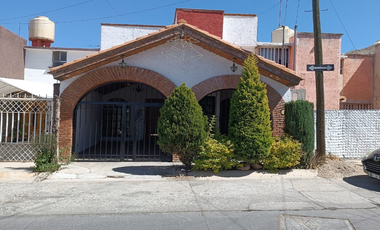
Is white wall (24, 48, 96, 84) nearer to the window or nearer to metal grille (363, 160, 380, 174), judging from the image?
the window

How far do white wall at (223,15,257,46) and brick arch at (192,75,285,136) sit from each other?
6541mm

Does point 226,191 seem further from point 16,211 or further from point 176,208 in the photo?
point 16,211

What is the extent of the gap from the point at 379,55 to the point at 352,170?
10.7 m

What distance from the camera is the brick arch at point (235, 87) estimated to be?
9805 millimetres

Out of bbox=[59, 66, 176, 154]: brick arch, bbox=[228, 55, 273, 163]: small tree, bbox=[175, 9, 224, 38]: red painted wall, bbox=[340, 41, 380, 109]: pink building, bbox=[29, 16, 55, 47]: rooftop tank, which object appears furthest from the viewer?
bbox=[29, 16, 55, 47]: rooftop tank

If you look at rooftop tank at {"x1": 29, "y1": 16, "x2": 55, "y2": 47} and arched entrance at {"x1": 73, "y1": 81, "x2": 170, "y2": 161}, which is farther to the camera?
rooftop tank at {"x1": 29, "y1": 16, "x2": 55, "y2": 47}

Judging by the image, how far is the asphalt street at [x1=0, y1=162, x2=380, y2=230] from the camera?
4906 mm

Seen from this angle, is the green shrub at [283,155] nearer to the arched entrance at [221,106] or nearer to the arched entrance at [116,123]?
the arched entrance at [116,123]

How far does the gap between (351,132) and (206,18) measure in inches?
349

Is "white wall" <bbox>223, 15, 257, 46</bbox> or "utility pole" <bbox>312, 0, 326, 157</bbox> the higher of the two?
→ "white wall" <bbox>223, 15, 257, 46</bbox>

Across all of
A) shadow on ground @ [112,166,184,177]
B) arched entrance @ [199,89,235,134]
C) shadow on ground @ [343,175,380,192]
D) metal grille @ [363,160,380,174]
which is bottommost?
shadow on ground @ [343,175,380,192]

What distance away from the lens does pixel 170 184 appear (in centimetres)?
750

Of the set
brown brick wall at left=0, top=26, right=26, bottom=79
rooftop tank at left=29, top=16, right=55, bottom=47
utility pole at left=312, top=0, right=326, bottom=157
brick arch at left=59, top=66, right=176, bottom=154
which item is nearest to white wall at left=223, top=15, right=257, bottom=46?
utility pole at left=312, top=0, right=326, bottom=157

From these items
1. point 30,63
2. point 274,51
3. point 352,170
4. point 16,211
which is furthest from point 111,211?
point 30,63
